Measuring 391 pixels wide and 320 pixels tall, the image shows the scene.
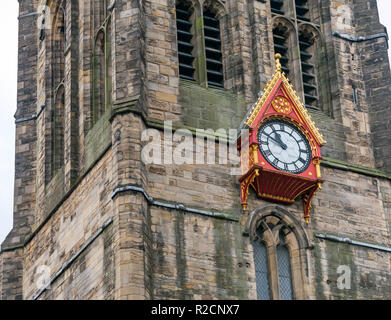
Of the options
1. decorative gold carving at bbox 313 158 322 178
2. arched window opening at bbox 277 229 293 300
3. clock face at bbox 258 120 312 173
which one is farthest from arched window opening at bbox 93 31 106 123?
arched window opening at bbox 277 229 293 300

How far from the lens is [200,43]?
5422 cm

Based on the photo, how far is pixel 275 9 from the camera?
187 feet

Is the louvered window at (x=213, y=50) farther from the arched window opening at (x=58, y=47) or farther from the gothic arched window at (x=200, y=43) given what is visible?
the arched window opening at (x=58, y=47)

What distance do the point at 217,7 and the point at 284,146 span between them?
19.8ft

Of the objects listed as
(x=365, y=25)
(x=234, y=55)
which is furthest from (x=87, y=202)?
(x=365, y=25)

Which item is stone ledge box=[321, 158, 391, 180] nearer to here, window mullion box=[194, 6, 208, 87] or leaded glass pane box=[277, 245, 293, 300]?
leaded glass pane box=[277, 245, 293, 300]

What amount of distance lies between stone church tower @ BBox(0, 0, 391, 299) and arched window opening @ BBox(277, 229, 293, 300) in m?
0.04

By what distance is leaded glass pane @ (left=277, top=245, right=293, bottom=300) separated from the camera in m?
→ 50.4

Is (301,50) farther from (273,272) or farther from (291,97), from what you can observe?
(273,272)

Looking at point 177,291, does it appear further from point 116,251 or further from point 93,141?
point 93,141

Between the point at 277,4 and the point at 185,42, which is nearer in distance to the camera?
the point at 185,42

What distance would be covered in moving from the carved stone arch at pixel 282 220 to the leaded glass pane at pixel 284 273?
529 millimetres

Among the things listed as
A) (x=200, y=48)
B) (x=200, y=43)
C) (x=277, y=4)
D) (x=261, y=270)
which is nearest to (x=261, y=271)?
(x=261, y=270)
